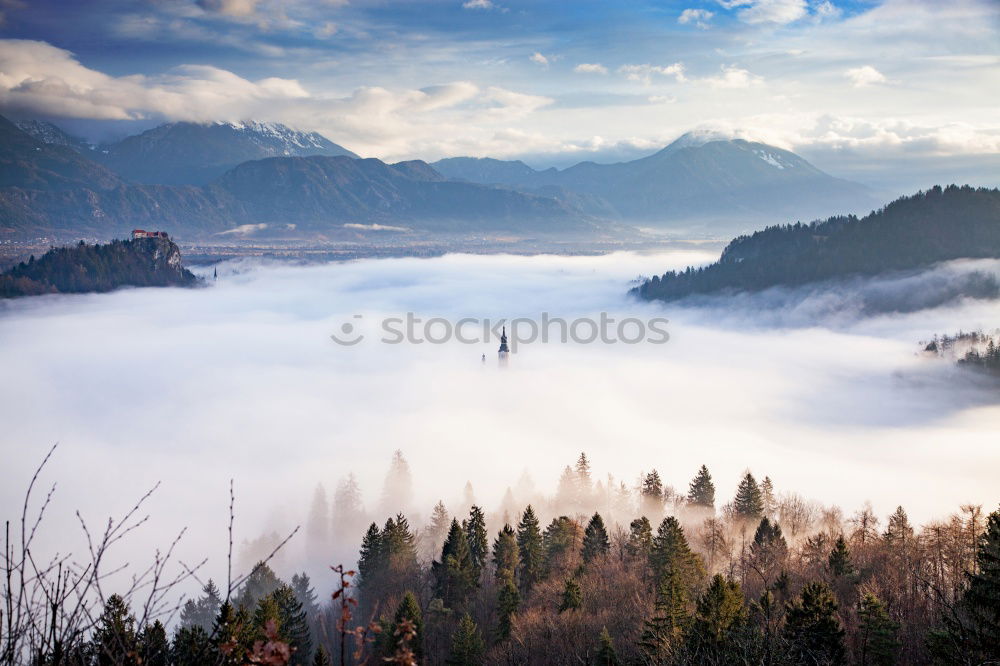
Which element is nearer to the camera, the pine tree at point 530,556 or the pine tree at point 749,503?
the pine tree at point 530,556

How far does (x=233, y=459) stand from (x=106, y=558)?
230 feet

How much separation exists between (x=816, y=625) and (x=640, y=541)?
2212 centimetres

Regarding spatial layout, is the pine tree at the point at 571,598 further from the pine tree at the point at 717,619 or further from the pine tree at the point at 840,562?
the pine tree at the point at 840,562

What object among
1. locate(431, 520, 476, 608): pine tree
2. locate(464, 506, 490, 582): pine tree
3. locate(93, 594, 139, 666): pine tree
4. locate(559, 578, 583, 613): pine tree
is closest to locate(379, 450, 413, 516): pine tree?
locate(464, 506, 490, 582): pine tree

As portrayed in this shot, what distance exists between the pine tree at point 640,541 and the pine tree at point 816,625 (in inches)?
756

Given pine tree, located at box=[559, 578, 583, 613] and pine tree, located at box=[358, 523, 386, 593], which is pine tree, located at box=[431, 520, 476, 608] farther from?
pine tree, located at box=[559, 578, 583, 613]

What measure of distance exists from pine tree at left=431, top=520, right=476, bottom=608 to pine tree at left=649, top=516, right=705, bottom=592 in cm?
1195

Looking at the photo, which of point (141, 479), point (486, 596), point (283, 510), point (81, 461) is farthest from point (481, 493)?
point (81, 461)

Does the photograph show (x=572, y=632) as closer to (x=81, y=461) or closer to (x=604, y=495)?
(x=604, y=495)

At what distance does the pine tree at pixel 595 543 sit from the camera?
4650 centimetres

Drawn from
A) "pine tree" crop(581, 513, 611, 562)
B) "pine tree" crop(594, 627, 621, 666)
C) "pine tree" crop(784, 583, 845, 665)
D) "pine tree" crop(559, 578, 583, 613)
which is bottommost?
"pine tree" crop(581, 513, 611, 562)

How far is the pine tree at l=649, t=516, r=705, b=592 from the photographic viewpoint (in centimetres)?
3800

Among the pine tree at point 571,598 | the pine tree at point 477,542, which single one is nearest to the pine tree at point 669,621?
the pine tree at point 571,598

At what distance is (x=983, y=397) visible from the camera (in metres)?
156
